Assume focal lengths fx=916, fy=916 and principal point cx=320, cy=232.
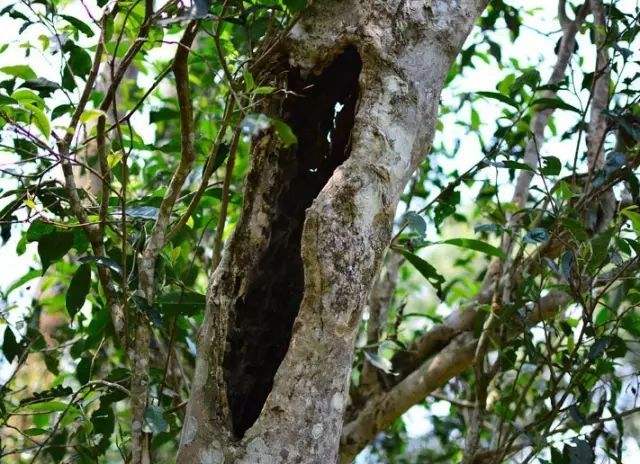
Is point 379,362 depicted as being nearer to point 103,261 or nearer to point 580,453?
point 580,453

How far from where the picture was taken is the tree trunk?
148 centimetres

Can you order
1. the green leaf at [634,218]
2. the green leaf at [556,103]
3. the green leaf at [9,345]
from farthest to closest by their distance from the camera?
the green leaf at [556,103]
the green leaf at [9,345]
the green leaf at [634,218]

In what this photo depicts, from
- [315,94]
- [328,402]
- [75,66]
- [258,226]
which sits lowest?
[328,402]

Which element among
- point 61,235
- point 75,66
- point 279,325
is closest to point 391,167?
point 279,325

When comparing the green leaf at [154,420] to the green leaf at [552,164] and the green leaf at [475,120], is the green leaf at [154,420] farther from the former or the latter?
the green leaf at [475,120]

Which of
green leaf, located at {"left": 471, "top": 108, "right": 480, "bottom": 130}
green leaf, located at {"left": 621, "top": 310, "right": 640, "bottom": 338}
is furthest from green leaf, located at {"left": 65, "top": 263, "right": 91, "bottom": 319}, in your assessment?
green leaf, located at {"left": 471, "top": 108, "right": 480, "bottom": 130}

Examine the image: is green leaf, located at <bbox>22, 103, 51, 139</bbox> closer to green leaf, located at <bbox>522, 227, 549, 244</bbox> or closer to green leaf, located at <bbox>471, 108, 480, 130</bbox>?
green leaf, located at <bbox>522, 227, 549, 244</bbox>

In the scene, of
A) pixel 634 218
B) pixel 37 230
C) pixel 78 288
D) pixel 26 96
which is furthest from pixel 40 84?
pixel 634 218

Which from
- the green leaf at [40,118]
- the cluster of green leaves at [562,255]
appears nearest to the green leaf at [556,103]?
the cluster of green leaves at [562,255]

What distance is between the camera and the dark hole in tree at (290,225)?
1.65 meters

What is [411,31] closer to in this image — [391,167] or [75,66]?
[391,167]

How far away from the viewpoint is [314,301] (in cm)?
149

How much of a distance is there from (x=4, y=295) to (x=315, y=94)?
4.01 feet

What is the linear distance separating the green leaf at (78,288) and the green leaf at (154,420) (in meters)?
0.44
